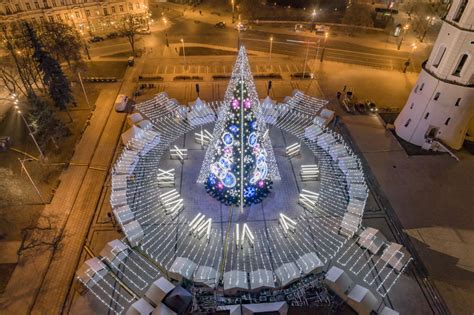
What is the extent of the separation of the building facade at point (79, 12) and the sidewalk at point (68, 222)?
28426mm

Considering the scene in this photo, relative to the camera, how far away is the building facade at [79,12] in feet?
165

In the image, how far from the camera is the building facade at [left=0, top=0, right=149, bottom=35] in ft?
165

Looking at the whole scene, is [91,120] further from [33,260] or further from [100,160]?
[33,260]

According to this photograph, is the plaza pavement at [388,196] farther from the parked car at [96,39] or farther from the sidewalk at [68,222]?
the parked car at [96,39]

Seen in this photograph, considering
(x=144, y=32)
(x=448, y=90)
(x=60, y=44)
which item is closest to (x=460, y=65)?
(x=448, y=90)

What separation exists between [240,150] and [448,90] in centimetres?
2230

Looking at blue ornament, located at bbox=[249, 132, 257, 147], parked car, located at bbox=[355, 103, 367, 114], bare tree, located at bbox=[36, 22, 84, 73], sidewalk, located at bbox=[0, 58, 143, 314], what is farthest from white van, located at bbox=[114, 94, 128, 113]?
parked car, located at bbox=[355, 103, 367, 114]

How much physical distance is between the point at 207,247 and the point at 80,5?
52620 mm

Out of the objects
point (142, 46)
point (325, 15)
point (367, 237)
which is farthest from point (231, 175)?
point (325, 15)

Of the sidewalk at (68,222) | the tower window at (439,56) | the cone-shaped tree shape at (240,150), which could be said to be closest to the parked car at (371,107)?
the tower window at (439,56)

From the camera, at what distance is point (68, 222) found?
82.1ft

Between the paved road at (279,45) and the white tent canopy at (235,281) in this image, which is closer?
the white tent canopy at (235,281)

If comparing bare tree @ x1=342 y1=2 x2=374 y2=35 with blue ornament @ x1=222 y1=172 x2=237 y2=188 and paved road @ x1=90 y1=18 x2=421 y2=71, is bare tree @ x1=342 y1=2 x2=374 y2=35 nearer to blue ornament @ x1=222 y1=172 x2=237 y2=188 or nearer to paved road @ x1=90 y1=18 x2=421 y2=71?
paved road @ x1=90 y1=18 x2=421 y2=71

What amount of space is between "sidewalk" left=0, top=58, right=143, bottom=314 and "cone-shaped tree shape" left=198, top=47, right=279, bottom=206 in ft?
33.8
